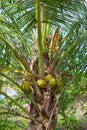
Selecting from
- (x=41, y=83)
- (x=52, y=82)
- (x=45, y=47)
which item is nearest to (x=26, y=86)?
(x=41, y=83)

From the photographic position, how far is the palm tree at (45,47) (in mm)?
3124

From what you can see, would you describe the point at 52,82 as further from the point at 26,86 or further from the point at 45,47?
the point at 45,47

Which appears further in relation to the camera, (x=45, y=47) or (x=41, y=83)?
(x=45, y=47)

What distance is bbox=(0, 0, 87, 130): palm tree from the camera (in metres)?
3.12

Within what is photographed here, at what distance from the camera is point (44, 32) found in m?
3.50

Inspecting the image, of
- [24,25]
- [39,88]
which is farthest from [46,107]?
[24,25]

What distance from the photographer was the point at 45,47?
11.3 ft

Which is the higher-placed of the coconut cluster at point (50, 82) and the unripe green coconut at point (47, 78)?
the unripe green coconut at point (47, 78)

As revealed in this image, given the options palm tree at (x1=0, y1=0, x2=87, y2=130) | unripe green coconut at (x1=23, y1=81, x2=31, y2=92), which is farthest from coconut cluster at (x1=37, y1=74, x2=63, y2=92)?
unripe green coconut at (x1=23, y1=81, x2=31, y2=92)

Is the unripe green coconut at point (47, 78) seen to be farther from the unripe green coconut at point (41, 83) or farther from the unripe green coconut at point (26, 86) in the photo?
the unripe green coconut at point (26, 86)

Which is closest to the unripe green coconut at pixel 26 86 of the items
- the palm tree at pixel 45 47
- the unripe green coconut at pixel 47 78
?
the palm tree at pixel 45 47

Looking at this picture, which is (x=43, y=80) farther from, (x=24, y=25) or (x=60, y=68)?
(x=24, y=25)

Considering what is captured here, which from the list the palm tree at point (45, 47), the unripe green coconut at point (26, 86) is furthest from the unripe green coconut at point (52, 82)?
the unripe green coconut at point (26, 86)

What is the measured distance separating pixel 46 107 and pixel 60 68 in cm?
47
